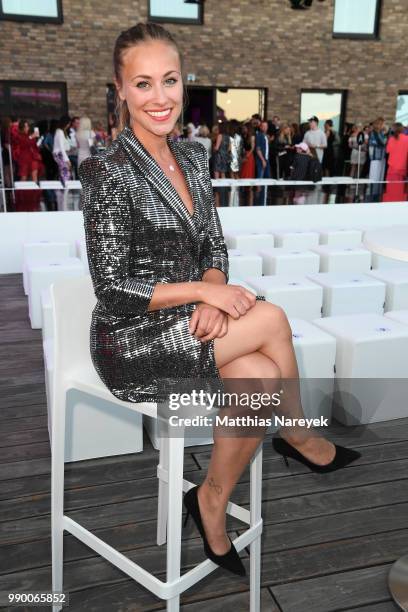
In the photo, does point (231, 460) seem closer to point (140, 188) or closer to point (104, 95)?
point (140, 188)

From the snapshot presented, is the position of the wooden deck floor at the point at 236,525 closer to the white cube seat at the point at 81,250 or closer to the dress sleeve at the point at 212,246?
the dress sleeve at the point at 212,246

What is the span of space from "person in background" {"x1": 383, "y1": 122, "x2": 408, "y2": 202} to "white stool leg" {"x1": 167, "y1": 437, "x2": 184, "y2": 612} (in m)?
8.45

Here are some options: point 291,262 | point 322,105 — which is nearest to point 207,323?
point 291,262

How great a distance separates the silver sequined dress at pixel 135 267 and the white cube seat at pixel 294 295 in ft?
6.23

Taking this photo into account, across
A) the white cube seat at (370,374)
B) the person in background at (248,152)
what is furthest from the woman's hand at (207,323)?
the person in background at (248,152)

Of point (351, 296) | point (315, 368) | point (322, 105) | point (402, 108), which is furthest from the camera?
point (402, 108)

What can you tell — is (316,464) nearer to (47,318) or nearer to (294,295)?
(47,318)

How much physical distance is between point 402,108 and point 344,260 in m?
11.3

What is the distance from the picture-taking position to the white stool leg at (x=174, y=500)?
1237 millimetres

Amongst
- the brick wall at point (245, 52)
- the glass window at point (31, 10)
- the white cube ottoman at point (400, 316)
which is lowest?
the white cube ottoman at point (400, 316)

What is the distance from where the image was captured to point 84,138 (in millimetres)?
8867

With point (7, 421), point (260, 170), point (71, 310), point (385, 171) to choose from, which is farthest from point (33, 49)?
point (71, 310)

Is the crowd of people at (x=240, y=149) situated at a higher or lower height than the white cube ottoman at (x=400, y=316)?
higher

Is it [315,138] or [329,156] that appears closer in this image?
[315,138]
